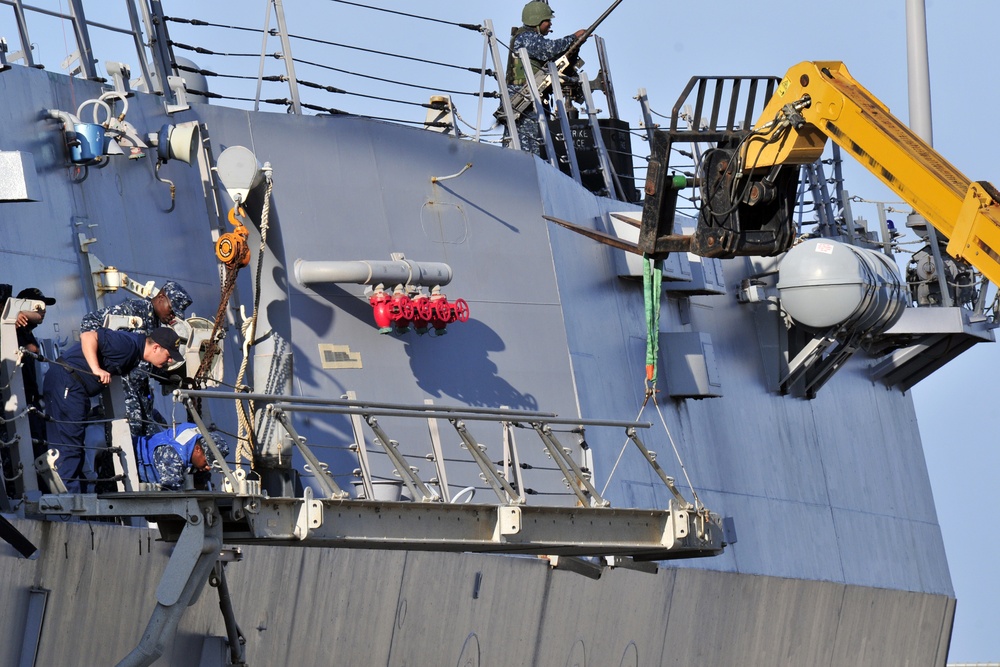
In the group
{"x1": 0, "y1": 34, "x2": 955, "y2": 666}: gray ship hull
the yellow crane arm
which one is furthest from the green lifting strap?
the yellow crane arm

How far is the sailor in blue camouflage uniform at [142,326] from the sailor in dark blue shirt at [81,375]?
246 millimetres

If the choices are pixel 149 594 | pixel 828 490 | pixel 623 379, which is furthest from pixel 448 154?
pixel 828 490

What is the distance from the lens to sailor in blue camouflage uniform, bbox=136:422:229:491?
9.85 m

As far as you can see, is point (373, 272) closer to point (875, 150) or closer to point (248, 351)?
point (248, 351)

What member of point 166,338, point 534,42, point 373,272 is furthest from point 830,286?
point 166,338

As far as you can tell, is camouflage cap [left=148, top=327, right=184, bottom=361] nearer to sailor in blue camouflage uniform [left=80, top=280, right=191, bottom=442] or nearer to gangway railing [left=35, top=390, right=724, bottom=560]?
sailor in blue camouflage uniform [left=80, top=280, right=191, bottom=442]

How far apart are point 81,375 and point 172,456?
2.35 ft

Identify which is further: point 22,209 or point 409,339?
point 409,339

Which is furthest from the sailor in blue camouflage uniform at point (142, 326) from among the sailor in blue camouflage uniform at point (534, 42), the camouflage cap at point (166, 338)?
the sailor in blue camouflage uniform at point (534, 42)

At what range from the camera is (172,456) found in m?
→ 9.87

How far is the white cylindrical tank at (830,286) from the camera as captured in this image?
1702 cm

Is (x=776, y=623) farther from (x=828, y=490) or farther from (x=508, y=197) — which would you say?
(x=508, y=197)

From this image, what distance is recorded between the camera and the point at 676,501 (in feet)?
36.1

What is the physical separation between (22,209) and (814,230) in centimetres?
1243
